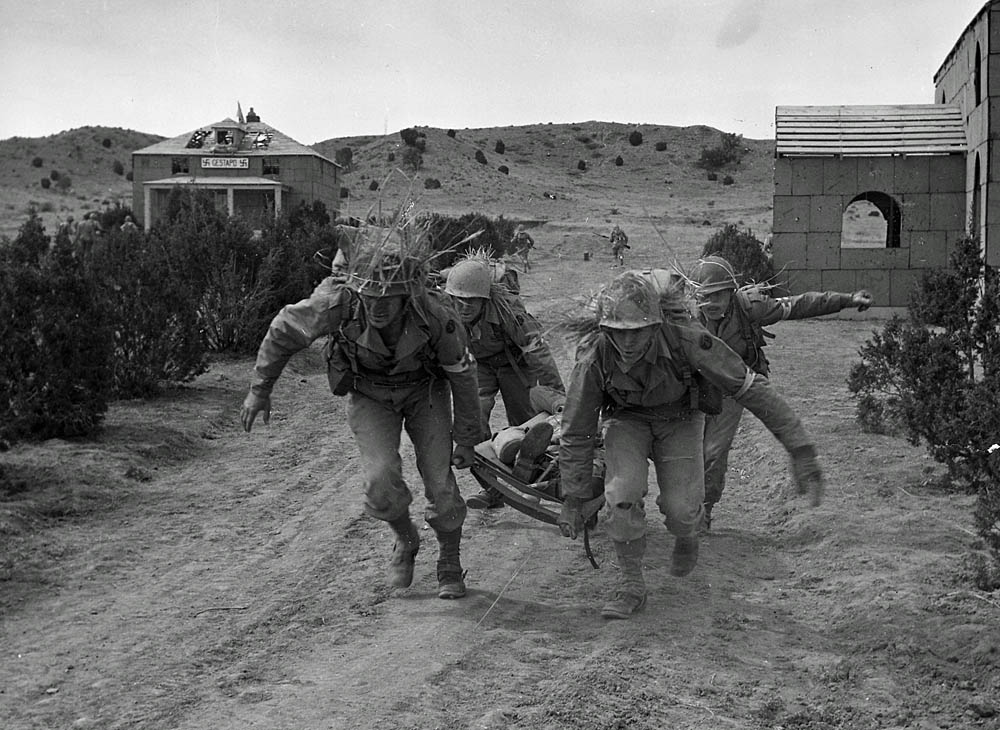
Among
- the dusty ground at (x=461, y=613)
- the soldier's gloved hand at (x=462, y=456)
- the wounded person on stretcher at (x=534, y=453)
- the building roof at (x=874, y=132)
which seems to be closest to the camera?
the dusty ground at (x=461, y=613)

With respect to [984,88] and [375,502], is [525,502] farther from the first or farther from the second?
[984,88]

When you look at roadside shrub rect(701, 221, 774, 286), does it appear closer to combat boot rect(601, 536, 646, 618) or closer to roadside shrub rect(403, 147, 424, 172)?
combat boot rect(601, 536, 646, 618)

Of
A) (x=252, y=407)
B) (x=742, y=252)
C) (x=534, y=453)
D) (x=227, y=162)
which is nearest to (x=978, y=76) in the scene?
(x=742, y=252)

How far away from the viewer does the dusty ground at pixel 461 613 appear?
4.34 meters

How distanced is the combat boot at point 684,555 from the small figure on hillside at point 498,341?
1.66m

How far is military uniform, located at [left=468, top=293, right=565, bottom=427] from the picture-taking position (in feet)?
24.2

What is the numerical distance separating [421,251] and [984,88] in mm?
16284

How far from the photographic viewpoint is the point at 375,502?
5.49 meters

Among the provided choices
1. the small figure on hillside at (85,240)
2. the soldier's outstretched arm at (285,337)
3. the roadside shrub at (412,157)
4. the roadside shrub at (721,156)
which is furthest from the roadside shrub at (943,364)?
the roadside shrub at (721,156)

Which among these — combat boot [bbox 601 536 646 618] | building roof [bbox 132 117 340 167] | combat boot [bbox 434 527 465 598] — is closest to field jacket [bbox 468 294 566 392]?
combat boot [bbox 434 527 465 598]

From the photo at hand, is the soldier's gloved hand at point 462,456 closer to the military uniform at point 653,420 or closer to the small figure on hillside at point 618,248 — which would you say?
the military uniform at point 653,420

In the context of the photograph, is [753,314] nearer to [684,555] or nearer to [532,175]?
[684,555]

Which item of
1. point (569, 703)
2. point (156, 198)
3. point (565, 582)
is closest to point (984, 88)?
point (565, 582)

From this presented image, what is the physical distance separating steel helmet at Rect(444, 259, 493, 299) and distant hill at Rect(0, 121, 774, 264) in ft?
90.9
